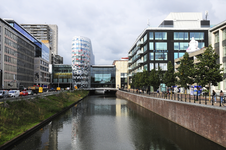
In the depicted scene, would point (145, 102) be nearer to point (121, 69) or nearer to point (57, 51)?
point (121, 69)

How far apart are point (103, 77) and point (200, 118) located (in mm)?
130113

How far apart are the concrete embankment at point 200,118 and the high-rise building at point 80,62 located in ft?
395

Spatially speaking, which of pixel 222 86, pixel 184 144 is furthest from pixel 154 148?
pixel 222 86

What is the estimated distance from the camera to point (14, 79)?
78.4m

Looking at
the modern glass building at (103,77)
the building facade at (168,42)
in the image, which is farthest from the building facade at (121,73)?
the building facade at (168,42)

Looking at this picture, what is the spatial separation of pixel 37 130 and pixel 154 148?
47.8ft

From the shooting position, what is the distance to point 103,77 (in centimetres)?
14988

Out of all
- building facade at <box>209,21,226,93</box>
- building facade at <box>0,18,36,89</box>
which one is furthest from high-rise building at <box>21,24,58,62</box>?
building facade at <box>209,21,226,93</box>

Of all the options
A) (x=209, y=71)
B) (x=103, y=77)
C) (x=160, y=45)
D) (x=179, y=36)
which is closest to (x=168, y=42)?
(x=160, y=45)

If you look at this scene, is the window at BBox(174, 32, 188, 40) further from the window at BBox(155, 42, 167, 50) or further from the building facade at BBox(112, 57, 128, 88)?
the building facade at BBox(112, 57, 128, 88)

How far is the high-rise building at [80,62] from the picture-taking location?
14888 cm

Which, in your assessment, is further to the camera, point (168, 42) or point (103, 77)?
point (103, 77)

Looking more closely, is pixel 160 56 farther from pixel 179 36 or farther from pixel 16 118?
pixel 16 118

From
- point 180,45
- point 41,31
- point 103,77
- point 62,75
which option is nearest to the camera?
point 180,45
